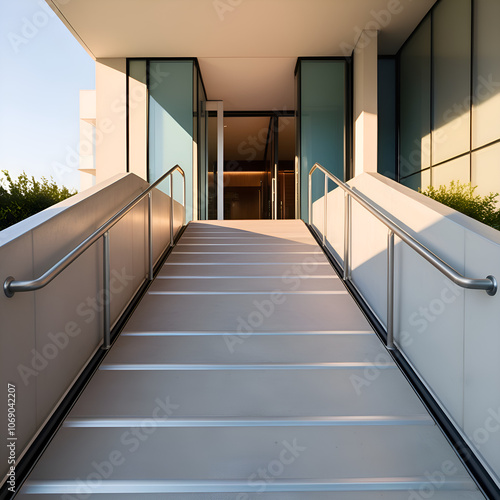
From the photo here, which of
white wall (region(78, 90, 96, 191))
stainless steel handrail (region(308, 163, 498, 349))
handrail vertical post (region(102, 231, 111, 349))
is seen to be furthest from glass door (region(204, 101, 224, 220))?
white wall (region(78, 90, 96, 191))

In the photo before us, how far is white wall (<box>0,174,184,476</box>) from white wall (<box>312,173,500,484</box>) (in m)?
1.86

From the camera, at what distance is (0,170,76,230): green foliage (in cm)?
423

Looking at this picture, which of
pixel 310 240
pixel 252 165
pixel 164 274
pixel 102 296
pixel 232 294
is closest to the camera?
pixel 102 296

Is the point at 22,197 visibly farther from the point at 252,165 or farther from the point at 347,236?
the point at 252,165

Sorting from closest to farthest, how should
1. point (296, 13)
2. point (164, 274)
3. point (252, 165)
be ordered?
point (164, 274) < point (296, 13) < point (252, 165)

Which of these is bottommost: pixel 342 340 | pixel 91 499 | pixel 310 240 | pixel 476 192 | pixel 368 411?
pixel 91 499

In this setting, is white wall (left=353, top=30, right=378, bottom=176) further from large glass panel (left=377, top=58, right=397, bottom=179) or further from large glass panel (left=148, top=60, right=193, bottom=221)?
large glass panel (left=148, top=60, right=193, bottom=221)

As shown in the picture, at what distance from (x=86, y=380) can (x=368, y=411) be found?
58.9 inches

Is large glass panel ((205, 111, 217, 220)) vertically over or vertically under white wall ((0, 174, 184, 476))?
over

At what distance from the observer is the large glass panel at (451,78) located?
530cm

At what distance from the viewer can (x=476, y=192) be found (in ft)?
16.4

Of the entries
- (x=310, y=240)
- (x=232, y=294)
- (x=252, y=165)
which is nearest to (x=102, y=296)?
(x=232, y=294)

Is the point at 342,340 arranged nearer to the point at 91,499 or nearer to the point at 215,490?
the point at 215,490

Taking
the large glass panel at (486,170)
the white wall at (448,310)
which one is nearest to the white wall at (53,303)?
the white wall at (448,310)
